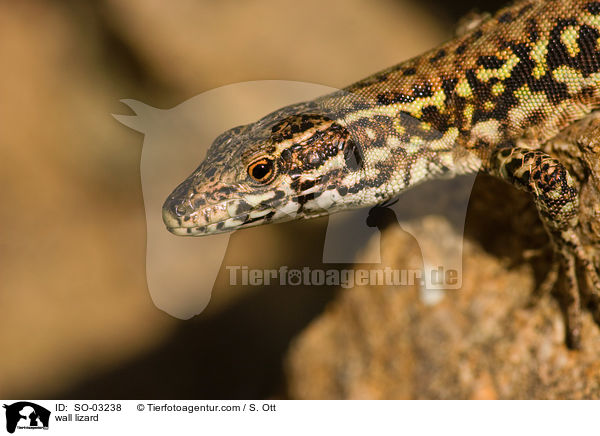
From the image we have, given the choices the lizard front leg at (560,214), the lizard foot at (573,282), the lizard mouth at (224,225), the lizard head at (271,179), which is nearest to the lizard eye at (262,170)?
the lizard head at (271,179)

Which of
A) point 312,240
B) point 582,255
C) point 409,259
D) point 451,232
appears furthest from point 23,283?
point 582,255

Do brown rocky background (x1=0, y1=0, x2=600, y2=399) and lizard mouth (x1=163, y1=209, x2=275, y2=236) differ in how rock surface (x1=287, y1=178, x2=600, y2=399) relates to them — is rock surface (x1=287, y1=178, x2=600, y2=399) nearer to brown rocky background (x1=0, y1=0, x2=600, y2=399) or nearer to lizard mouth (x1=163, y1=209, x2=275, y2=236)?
brown rocky background (x1=0, y1=0, x2=600, y2=399)
